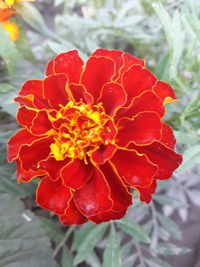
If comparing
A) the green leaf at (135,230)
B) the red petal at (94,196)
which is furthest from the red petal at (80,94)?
the green leaf at (135,230)

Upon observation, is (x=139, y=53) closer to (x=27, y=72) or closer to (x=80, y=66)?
(x=27, y=72)

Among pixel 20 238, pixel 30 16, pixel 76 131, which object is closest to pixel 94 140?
pixel 76 131

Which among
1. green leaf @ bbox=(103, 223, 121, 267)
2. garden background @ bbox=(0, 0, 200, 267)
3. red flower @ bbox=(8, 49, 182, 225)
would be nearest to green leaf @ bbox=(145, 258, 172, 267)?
garden background @ bbox=(0, 0, 200, 267)

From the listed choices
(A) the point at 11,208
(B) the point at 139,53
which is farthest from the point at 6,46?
(B) the point at 139,53

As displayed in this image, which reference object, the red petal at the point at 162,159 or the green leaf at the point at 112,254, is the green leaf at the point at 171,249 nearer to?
the green leaf at the point at 112,254

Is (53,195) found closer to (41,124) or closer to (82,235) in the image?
(41,124)

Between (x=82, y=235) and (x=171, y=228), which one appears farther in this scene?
(x=171, y=228)
